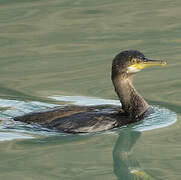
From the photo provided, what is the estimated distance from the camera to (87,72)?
38.4 feet

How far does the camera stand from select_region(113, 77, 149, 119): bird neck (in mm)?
9719

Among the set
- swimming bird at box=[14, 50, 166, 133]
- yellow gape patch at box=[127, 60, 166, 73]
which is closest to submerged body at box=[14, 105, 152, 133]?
swimming bird at box=[14, 50, 166, 133]

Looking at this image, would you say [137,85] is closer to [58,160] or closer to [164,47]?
[164,47]

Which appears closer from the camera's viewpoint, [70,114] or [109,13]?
[70,114]

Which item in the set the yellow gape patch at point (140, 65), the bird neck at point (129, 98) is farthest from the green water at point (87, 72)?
the yellow gape patch at point (140, 65)

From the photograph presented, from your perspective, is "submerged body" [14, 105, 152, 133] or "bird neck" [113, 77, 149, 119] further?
"bird neck" [113, 77, 149, 119]

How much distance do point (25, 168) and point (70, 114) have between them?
6.37 feet

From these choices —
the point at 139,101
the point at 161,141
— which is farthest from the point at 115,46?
the point at 161,141

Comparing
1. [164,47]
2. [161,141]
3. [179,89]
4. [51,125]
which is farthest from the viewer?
[164,47]

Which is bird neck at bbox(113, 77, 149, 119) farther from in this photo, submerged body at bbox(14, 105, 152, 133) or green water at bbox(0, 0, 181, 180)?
green water at bbox(0, 0, 181, 180)

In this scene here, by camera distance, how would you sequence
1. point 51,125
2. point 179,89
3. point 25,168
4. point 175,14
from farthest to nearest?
1. point 175,14
2. point 179,89
3. point 51,125
4. point 25,168

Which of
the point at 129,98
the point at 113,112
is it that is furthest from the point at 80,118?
the point at 129,98

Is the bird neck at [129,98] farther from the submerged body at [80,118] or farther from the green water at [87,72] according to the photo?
the green water at [87,72]

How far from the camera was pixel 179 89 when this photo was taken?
1042 centimetres
